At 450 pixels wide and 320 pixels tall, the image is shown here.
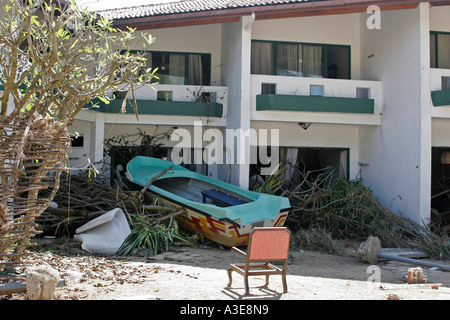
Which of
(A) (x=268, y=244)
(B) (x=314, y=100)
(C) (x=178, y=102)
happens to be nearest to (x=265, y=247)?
(A) (x=268, y=244)

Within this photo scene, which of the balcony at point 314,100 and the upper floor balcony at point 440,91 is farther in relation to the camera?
the balcony at point 314,100

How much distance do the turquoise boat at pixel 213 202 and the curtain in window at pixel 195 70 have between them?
3206 mm

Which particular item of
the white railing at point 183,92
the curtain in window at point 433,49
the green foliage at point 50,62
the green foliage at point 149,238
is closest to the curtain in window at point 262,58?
the white railing at point 183,92

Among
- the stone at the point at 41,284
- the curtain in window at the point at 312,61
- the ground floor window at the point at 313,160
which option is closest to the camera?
the stone at the point at 41,284

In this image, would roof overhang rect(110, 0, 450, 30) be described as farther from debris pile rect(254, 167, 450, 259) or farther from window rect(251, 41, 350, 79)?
debris pile rect(254, 167, 450, 259)

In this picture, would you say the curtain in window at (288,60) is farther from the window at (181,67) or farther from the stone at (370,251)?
the stone at (370,251)

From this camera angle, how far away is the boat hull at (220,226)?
987 cm

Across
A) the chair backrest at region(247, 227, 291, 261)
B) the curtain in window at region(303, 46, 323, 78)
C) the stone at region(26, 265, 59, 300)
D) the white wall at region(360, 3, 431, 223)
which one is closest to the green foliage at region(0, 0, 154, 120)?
the stone at region(26, 265, 59, 300)

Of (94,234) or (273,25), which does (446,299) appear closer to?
(94,234)

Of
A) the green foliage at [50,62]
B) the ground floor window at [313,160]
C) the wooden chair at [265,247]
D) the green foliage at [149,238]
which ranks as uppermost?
the green foliage at [50,62]

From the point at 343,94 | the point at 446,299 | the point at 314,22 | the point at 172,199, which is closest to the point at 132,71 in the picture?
the point at 172,199

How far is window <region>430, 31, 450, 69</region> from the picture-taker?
1359 cm

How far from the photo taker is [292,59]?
572 inches
